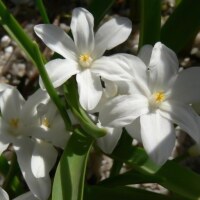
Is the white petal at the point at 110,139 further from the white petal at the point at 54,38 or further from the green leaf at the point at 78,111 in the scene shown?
the white petal at the point at 54,38

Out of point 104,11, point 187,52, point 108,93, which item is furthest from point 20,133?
point 187,52

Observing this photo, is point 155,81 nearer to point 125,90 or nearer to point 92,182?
point 125,90

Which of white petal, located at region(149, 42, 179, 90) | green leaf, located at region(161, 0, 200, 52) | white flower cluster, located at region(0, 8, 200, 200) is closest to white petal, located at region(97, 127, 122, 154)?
white flower cluster, located at region(0, 8, 200, 200)

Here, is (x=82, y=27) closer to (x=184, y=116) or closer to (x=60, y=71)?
(x=60, y=71)

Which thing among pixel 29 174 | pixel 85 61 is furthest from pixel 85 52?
pixel 29 174

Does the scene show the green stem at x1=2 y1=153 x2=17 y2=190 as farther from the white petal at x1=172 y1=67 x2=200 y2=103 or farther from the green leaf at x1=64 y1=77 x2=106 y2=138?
the white petal at x1=172 y1=67 x2=200 y2=103

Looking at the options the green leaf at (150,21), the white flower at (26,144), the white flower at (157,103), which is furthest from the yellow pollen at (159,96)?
the white flower at (26,144)
